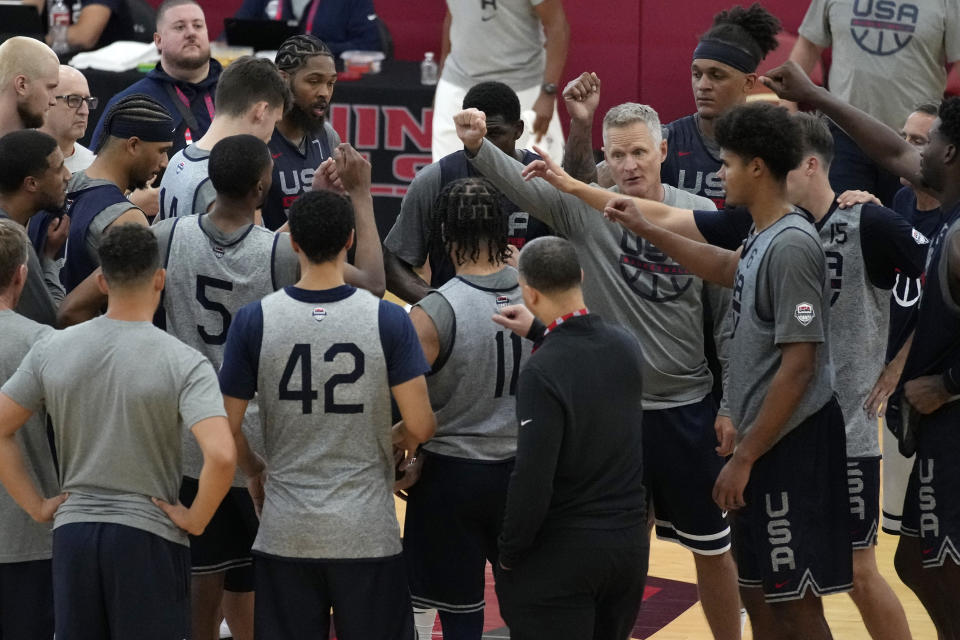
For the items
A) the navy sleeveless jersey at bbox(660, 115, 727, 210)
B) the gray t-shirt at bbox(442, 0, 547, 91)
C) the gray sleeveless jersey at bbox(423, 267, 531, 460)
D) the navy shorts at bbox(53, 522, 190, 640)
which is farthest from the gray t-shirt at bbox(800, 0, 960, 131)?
the navy shorts at bbox(53, 522, 190, 640)

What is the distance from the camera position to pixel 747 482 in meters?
4.42

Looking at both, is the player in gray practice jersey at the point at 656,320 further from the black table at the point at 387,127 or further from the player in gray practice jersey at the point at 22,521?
the black table at the point at 387,127

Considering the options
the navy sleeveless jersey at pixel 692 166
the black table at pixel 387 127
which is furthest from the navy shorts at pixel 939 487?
the black table at pixel 387 127

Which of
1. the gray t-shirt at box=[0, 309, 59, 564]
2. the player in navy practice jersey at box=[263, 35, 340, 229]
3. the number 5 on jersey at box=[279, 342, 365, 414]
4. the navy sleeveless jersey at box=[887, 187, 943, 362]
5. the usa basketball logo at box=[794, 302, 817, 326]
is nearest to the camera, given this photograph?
the number 5 on jersey at box=[279, 342, 365, 414]

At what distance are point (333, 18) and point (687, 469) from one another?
263 inches

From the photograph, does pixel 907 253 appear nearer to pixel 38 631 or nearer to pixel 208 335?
pixel 208 335

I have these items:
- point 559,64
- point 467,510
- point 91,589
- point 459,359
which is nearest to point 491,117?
point 459,359

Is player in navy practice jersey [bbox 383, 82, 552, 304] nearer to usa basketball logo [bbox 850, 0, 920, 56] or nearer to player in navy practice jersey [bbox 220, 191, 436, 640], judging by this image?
player in navy practice jersey [bbox 220, 191, 436, 640]

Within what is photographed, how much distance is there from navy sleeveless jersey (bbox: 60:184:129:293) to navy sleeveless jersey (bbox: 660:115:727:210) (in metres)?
2.42

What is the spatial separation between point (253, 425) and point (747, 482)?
1.62 m

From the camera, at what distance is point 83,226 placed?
15.0ft

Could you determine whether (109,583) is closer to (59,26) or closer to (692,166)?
(692,166)

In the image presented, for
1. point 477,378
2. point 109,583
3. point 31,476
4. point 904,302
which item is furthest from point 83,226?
point 904,302

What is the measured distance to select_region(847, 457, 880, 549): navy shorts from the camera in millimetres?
4852
